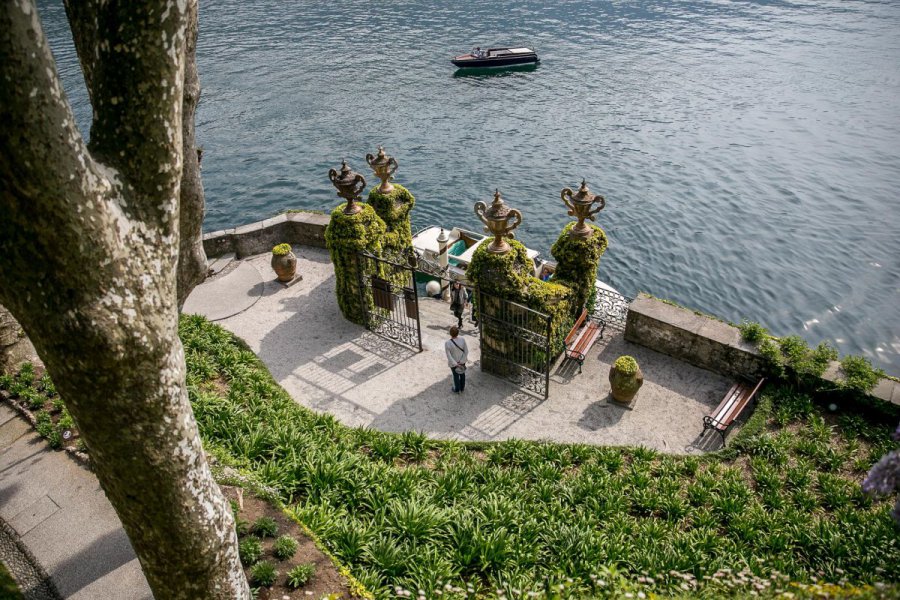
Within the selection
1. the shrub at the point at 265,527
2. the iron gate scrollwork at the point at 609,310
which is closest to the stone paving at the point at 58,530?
the shrub at the point at 265,527

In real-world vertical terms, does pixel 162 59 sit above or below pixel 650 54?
above

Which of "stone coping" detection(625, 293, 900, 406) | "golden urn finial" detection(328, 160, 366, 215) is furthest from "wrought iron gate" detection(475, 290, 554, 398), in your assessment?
"golden urn finial" detection(328, 160, 366, 215)

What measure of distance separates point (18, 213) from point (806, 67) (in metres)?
48.4

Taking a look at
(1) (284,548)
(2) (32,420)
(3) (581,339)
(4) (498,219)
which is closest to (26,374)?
(2) (32,420)

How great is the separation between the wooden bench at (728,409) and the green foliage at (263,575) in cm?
851

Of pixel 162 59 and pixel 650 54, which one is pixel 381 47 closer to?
pixel 650 54

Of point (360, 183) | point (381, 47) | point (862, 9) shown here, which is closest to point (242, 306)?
point (360, 183)

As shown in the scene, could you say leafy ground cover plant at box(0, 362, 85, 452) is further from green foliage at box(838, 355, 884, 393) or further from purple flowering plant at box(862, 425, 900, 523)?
green foliage at box(838, 355, 884, 393)

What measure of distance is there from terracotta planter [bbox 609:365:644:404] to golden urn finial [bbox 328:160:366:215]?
679 cm

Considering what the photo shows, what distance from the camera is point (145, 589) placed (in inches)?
300

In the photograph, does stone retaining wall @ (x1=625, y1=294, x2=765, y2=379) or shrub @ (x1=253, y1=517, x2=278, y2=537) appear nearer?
shrub @ (x1=253, y1=517, x2=278, y2=537)

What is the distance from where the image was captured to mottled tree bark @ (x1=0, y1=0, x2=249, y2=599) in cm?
376

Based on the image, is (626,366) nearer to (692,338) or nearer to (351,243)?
(692,338)

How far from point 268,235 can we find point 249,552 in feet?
38.6
